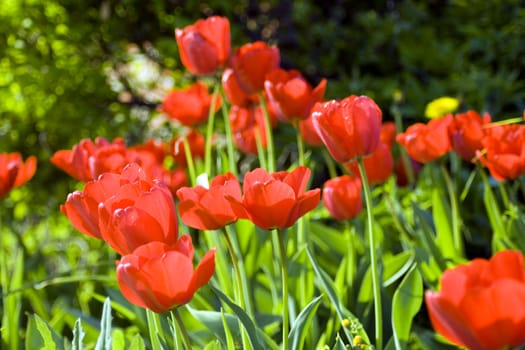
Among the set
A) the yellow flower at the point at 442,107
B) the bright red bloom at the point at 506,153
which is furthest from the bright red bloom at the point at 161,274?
the yellow flower at the point at 442,107

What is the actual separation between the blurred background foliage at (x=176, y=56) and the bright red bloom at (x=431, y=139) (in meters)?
1.38

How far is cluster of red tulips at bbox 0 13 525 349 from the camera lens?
733mm

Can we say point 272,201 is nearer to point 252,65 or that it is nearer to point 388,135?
point 252,65

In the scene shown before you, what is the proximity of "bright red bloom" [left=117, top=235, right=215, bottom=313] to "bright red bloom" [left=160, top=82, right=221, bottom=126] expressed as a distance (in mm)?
1132

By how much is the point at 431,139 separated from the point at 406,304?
0.40 m

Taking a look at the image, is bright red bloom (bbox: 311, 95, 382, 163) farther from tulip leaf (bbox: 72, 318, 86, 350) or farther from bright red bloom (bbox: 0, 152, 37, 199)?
bright red bloom (bbox: 0, 152, 37, 199)

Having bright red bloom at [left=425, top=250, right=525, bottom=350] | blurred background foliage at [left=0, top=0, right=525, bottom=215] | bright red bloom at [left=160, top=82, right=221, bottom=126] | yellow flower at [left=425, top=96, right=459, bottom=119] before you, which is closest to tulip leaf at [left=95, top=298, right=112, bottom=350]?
bright red bloom at [left=425, top=250, right=525, bottom=350]

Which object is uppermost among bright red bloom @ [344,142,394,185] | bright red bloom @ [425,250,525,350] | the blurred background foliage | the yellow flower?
bright red bloom @ [425,250,525,350]

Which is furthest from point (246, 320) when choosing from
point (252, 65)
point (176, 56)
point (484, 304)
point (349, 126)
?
point (176, 56)

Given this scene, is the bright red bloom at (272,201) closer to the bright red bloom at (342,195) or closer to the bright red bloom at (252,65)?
the bright red bloom at (342,195)

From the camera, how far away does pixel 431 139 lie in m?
1.63

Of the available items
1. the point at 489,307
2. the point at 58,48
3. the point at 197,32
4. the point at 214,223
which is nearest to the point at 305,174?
the point at 214,223

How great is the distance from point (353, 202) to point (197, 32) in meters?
0.49

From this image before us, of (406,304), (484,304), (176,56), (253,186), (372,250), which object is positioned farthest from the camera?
(176,56)
